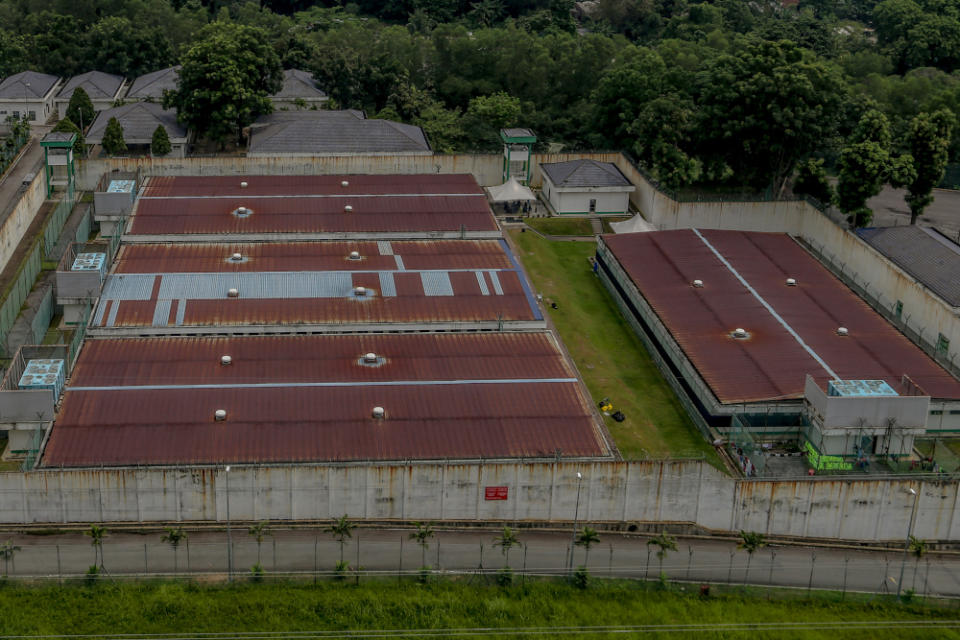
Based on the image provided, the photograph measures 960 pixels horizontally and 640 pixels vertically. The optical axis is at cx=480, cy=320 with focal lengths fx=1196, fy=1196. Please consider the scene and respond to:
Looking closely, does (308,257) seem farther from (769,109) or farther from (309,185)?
(769,109)

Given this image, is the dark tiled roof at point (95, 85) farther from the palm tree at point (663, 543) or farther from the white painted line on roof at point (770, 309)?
the palm tree at point (663, 543)

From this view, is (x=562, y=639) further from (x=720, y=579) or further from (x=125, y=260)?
(x=125, y=260)

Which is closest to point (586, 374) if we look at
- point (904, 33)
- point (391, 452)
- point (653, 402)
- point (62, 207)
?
point (653, 402)

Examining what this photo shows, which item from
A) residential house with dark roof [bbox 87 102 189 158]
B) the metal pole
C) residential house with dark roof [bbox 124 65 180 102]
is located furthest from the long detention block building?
residential house with dark roof [bbox 124 65 180 102]

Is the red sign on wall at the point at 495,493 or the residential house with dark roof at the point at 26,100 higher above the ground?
the residential house with dark roof at the point at 26,100

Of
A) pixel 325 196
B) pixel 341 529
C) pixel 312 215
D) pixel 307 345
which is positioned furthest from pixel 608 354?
pixel 325 196

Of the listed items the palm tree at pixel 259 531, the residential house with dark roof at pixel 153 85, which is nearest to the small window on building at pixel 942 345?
the palm tree at pixel 259 531
